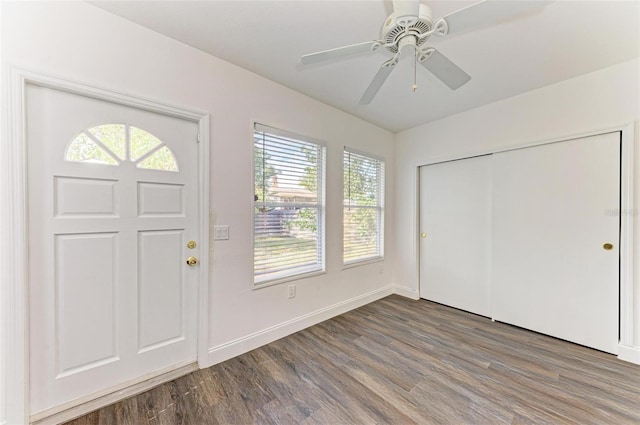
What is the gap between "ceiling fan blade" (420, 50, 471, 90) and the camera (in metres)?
1.34

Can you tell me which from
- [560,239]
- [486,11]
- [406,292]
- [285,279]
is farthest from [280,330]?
[560,239]

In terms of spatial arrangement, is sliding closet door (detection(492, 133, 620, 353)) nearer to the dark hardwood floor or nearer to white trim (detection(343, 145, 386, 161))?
the dark hardwood floor

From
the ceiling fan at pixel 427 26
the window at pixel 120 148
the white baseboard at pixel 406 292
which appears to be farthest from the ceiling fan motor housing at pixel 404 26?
the white baseboard at pixel 406 292

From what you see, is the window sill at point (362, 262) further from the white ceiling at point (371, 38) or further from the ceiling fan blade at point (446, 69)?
the ceiling fan blade at point (446, 69)

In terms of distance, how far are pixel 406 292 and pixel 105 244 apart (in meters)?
3.55

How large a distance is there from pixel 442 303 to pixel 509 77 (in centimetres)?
273

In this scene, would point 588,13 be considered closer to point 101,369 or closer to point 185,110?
point 185,110

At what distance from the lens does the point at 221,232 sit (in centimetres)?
208

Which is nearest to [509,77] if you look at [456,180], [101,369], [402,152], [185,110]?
[456,180]

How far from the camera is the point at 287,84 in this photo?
244 centimetres

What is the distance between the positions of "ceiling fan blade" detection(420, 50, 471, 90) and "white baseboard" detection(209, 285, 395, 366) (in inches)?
96.8

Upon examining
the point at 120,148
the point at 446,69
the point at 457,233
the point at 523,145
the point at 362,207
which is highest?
the point at 446,69

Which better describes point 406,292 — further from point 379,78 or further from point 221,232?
point 379,78

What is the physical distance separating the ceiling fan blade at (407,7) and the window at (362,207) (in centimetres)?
200
